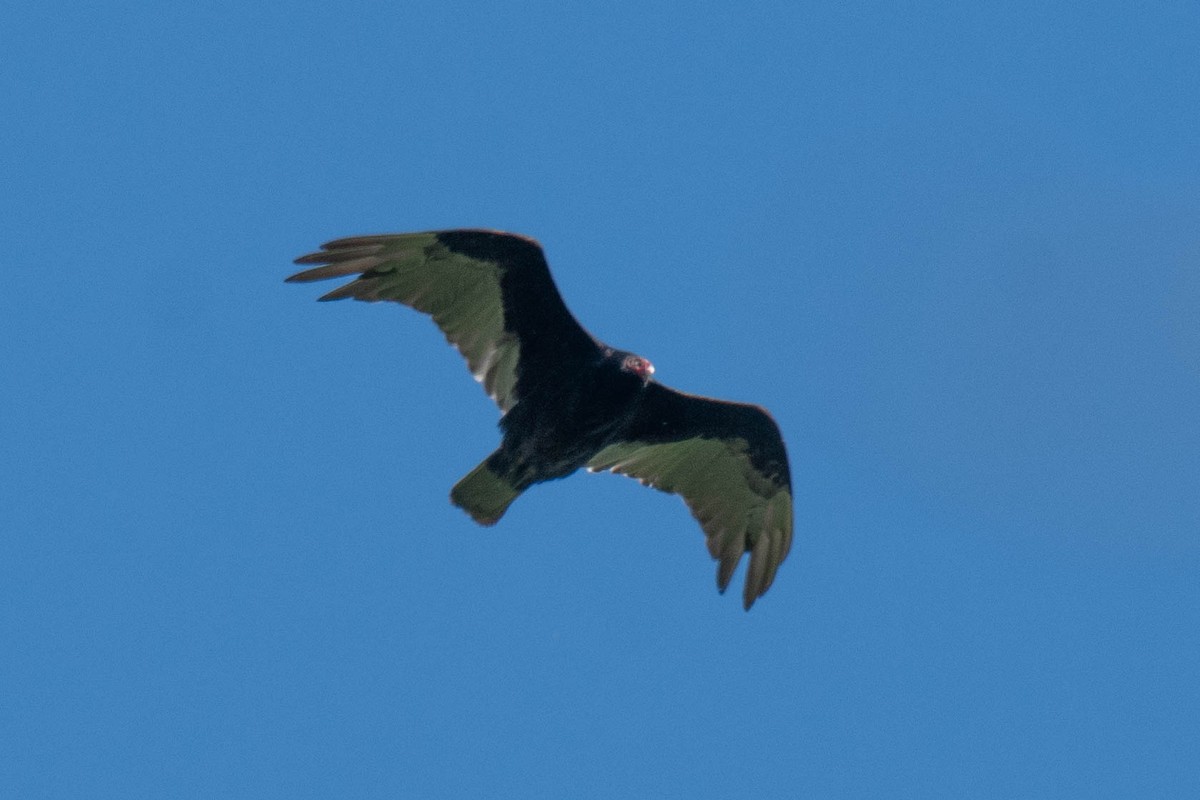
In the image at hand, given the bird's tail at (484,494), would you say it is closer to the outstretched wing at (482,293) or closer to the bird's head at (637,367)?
the outstretched wing at (482,293)

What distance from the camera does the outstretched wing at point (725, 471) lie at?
1515cm

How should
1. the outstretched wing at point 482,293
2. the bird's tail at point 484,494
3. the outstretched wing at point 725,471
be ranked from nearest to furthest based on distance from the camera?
the outstretched wing at point 482,293 < the bird's tail at point 484,494 < the outstretched wing at point 725,471

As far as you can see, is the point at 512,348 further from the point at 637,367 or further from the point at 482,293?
the point at 637,367

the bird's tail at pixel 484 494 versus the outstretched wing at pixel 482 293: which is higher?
the outstretched wing at pixel 482 293

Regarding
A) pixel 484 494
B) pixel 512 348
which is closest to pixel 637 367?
pixel 512 348

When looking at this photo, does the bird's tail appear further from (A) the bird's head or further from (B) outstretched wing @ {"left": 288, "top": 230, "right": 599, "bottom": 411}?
(A) the bird's head

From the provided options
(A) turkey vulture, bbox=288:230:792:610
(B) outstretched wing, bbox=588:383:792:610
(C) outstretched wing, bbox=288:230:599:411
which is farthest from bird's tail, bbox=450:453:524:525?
(B) outstretched wing, bbox=588:383:792:610

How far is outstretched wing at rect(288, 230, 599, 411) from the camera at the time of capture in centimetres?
1374

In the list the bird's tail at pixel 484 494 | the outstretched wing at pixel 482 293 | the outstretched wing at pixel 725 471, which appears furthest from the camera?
the outstretched wing at pixel 725 471

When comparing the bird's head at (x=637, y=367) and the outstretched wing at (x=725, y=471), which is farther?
the outstretched wing at (x=725, y=471)

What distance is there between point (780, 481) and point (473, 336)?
3.43 metres

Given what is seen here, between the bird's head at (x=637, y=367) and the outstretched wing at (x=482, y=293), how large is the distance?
1.12ft

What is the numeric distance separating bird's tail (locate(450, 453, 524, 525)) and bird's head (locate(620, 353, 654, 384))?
1.52 meters

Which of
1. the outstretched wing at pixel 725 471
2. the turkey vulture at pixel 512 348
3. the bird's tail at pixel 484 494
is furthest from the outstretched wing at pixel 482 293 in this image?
the outstretched wing at pixel 725 471
